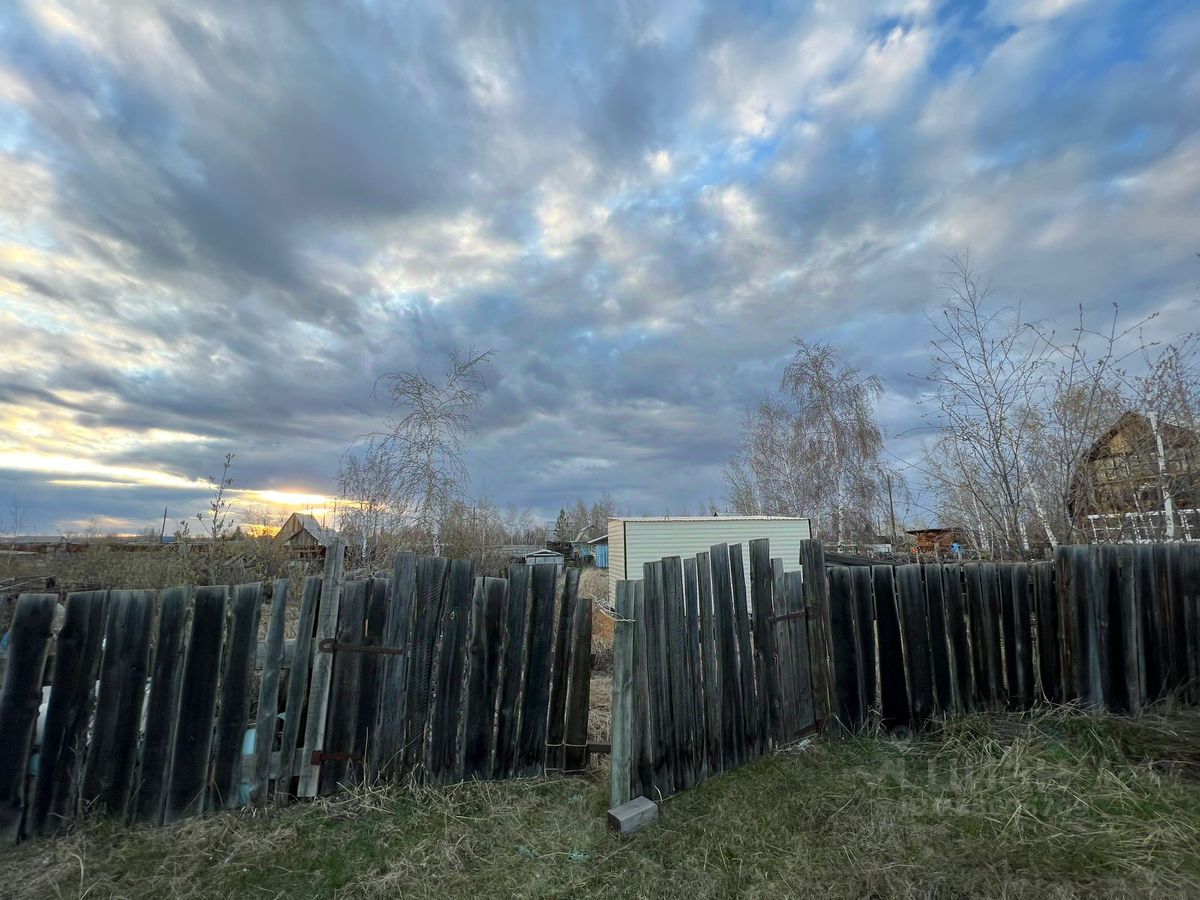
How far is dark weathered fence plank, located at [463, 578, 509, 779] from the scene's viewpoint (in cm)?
379

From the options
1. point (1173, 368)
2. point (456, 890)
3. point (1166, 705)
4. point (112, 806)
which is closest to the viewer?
point (456, 890)

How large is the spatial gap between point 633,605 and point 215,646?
252cm

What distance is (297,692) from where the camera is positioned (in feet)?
11.6

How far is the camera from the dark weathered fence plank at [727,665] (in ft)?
12.8

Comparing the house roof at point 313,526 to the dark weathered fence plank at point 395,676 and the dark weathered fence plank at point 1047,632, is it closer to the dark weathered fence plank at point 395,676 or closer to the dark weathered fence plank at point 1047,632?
the dark weathered fence plank at point 395,676

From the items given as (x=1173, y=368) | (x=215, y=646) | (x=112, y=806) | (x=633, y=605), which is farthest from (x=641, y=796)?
(x=1173, y=368)

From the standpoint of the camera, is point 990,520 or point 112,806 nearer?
point 112,806

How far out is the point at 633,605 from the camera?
350cm

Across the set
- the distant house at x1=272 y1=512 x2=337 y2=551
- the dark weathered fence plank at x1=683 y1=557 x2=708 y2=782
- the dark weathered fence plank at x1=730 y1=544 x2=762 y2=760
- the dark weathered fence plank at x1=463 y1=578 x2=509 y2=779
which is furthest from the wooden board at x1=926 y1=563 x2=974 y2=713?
the distant house at x1=272 y1=512 x2=337 y2=551

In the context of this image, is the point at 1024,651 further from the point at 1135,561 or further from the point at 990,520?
the point at 990,520

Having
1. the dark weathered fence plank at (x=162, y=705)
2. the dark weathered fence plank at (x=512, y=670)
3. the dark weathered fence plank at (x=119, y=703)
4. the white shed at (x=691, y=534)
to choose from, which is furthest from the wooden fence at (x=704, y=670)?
the white shed at (x=691, y=534)

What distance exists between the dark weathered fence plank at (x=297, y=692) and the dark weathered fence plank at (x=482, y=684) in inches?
38.7

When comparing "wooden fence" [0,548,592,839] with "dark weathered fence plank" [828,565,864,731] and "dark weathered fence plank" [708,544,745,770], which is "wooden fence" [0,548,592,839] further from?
"dark weathered fence plank" [828,565,864,731]

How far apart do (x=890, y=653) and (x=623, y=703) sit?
7.73ft
